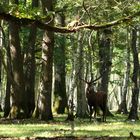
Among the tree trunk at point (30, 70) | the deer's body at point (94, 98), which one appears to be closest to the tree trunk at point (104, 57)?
the tree trunk at point (30, 70)

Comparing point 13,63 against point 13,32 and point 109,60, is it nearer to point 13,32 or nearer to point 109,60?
point 13,32

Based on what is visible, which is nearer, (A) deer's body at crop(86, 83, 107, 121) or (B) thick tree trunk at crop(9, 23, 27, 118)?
(A) deer's body at crop(86, 83, 107, 121)

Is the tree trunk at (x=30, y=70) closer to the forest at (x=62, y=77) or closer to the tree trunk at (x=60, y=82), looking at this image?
the forest at (x=62, y=77)

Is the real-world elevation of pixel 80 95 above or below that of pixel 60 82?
below

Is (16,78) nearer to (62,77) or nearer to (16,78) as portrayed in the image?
(16,78)

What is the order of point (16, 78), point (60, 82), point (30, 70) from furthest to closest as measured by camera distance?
point (60, 82), point (30, 70), point (16, 78)

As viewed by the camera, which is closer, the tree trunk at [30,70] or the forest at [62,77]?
the forest at [62,77]

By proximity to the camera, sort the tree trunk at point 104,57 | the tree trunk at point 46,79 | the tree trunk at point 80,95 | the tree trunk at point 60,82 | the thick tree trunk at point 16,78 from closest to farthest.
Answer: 1. the tree trunk at point 46,79
2. the tree trunk at point 80,95
3. the thick tree trunk at point 16,78
4. the tree trunk at point 104,57
5. the tree trunk at point 60,82

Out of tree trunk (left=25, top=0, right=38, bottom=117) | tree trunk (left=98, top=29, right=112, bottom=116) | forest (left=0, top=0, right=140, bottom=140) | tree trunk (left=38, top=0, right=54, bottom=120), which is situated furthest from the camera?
tree trunk (left=98, top=29, right=112, bottom=116)

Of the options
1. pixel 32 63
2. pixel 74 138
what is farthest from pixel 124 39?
pixel 74 138

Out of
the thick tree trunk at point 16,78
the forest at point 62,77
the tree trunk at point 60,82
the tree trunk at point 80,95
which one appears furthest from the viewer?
the tree trunk at point 60,82

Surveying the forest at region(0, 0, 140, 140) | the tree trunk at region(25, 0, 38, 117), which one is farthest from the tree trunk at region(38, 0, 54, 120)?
the tree trunk at region(25, 0, 38, 117)

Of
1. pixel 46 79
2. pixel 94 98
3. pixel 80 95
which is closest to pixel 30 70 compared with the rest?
pixel 80 95

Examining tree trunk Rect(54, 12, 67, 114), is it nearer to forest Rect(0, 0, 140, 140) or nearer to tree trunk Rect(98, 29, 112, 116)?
forest Rect(0, 0, 140, 140)
